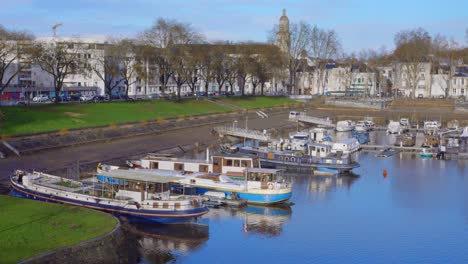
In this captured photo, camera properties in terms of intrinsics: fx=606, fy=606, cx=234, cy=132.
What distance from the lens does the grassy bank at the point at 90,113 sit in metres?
52.9

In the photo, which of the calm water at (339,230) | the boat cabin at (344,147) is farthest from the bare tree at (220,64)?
the calm water at (339,230)

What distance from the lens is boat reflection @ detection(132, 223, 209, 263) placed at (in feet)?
87.2

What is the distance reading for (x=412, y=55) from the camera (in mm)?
116500

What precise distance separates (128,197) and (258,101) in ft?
229

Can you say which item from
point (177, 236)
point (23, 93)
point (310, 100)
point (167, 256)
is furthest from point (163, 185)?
point (310, 100)

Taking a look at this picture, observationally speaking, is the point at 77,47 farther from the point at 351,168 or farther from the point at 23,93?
the point at 351,168

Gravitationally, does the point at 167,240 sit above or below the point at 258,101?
below

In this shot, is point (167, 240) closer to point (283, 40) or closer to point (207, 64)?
point (207, 64)

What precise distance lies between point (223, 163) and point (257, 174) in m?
3.81

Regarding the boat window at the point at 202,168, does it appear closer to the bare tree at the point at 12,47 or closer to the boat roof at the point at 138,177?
the boat roof at the point at 138,177

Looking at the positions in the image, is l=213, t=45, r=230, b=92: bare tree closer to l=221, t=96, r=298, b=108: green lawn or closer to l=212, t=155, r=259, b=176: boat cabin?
l=221, t=96, r=298, b=108: green lawn

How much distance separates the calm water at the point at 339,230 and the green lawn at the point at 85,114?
23740 millimetres

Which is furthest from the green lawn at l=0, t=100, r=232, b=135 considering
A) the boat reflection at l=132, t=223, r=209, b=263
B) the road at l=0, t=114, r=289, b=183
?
the boat reflection at l=132, t=223, r=209, b=263

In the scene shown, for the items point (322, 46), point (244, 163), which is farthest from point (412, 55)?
point (244, 163)
